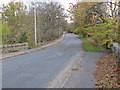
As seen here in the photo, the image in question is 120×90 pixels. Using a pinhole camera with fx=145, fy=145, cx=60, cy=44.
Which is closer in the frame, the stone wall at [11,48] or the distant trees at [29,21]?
the stone wall at [11,48]

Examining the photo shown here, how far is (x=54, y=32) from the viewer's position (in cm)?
3953

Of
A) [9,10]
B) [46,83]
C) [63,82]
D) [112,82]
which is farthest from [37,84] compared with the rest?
[9,10]

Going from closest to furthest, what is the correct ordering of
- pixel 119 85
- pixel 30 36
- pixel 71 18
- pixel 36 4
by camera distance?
pixel 119 85 → pixel 71 18 → pixel 30 36 → pixel 36 4

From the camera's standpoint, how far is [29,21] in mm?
29781

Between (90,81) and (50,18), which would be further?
(50,18)

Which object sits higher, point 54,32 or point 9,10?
point 9,10

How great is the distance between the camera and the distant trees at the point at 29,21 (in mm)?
26341

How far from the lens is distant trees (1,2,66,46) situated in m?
26.3

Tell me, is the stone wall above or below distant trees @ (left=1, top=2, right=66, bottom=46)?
below

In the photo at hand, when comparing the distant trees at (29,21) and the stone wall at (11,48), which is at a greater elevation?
the distant trees at (29,21)

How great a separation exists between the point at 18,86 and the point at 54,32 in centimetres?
3427

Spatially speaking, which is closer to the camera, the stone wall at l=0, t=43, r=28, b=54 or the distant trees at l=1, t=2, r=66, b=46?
the stone wall at l=0, t=43, r=28, b=54

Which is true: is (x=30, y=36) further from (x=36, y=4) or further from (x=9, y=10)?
(x=9, y=10)

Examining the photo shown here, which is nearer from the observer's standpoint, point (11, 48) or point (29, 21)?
point (11, 48)
